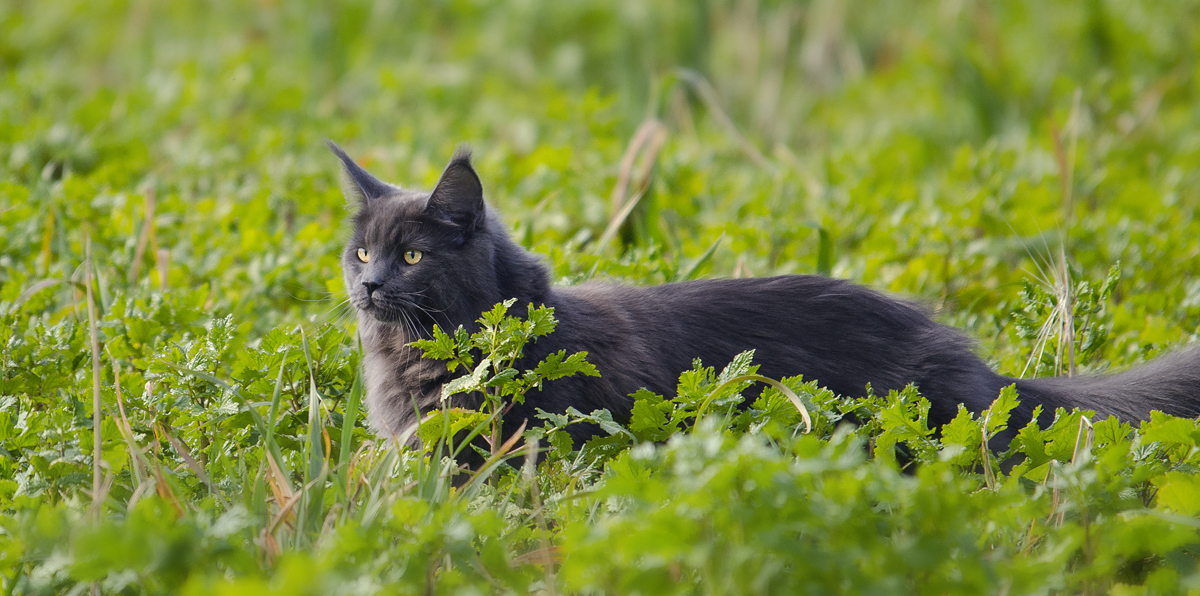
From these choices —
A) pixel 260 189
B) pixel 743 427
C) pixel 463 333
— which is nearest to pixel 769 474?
pixel 743 427

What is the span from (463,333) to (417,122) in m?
4.30

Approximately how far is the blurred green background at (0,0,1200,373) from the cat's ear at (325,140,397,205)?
0.32 metres

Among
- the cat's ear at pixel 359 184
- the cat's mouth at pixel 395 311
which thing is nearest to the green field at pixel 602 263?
the cat's mouth at pixel 395 311

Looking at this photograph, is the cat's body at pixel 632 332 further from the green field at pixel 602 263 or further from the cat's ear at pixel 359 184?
the green field at pixel 602 263

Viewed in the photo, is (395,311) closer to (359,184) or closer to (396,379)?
(396,379)

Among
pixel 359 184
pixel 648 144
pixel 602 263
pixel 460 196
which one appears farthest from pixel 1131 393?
pixel 648 144

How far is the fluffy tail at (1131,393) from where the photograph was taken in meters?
2.64

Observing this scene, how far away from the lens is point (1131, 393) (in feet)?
8.80

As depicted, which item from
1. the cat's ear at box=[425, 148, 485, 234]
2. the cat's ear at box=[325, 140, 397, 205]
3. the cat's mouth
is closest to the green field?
the cat's mouth

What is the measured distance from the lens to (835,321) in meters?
2.77

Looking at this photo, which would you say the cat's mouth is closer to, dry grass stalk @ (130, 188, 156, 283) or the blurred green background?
the blurred green background

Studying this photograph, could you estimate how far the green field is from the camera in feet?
5.34

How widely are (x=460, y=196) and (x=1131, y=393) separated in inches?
78.5

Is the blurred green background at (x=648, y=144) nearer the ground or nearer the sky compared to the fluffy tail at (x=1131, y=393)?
nearer the sky
